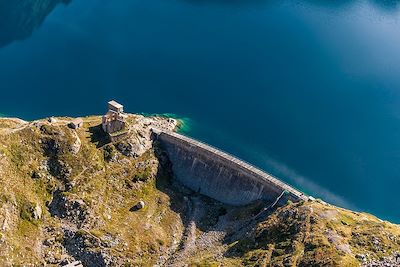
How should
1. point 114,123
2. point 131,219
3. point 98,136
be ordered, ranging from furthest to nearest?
1. point 114,123
2. point 98,136
3. point 131,219

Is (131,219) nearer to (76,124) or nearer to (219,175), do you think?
(219,175)

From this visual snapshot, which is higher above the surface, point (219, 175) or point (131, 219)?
point (219, 175)

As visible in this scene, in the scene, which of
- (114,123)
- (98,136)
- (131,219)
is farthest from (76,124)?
(131,219)

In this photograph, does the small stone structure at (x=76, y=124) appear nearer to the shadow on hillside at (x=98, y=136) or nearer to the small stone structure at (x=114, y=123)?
the shadow on hillside at (x=98, y=136)

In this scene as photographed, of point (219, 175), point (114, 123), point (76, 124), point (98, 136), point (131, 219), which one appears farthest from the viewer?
point (114, 123)

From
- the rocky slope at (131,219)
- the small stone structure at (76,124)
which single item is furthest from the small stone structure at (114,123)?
the small stone structure at (76,124)

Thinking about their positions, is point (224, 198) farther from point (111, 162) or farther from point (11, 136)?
point (11, 136)

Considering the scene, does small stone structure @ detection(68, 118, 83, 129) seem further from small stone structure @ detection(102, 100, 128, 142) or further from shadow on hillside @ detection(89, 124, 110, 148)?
small stone structure @ detection(102, 100, 128, 142)

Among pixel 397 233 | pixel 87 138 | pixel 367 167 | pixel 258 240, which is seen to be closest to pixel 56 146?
pixel 87 138
